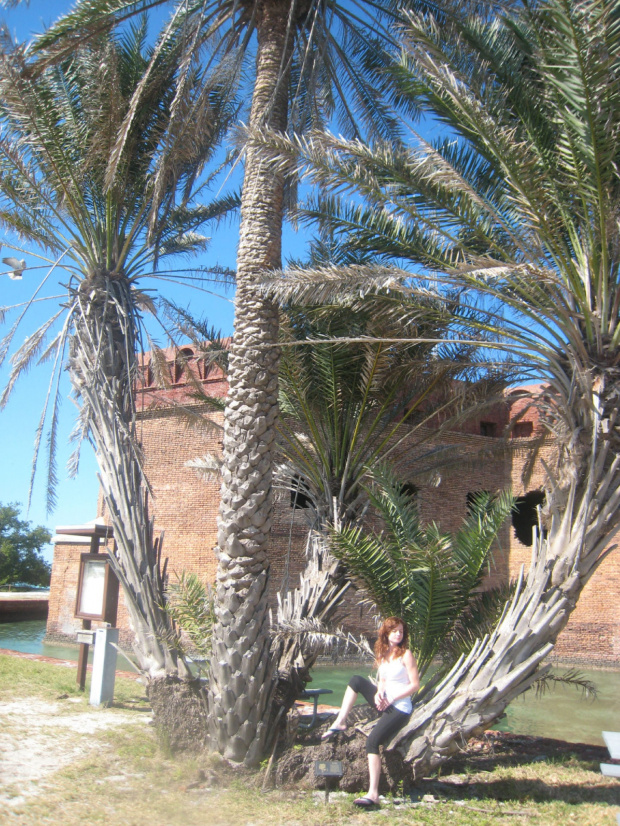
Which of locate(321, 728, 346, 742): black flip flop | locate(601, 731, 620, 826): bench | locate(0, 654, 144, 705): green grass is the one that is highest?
locate(601, 731, 620, 826): bench

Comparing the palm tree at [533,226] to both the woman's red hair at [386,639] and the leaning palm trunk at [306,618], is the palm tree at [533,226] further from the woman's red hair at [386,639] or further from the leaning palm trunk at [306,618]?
the leaning palm trunk at [306,618]

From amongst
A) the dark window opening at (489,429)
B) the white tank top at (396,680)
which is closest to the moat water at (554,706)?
the white tank top at (396,680)

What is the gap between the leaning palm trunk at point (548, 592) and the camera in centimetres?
499

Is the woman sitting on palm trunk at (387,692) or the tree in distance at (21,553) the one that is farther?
the tree in distance at (21,553)

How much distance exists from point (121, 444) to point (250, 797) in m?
3.34

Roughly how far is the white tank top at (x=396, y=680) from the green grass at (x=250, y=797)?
0.62 meters

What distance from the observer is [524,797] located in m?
4.78

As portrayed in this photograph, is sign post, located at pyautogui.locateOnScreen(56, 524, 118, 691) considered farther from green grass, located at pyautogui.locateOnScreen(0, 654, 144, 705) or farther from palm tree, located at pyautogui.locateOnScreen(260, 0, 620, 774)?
palm tree, located at pyautogui.locateOnScreen(260, 0, 620, 774)

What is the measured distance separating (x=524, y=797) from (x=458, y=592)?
Result: 62.4 inches

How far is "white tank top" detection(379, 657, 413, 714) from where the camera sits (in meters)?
4.72

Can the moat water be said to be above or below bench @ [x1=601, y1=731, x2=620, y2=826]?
below

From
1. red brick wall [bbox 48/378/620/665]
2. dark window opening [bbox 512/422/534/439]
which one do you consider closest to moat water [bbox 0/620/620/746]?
red brick wall [bbox 48/378/620/665]

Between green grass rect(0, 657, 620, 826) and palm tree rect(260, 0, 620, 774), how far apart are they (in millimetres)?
487

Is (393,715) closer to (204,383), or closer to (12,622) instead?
(204,383)
